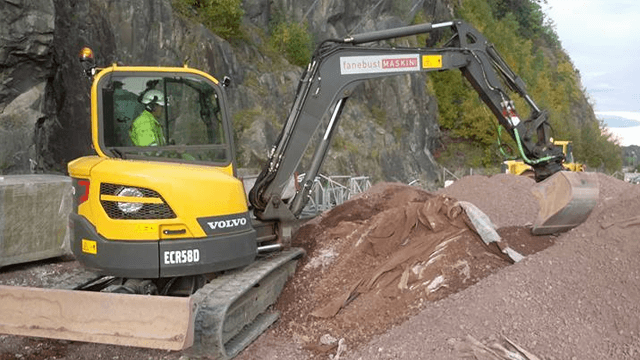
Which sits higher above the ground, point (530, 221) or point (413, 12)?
point (413, 12)

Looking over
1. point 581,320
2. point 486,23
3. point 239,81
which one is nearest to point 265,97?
point 239,81

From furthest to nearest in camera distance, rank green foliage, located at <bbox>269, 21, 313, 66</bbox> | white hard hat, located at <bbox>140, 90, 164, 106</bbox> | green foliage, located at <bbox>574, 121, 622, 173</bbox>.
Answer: green foliage, located at <bbox>574, 121, 622, 173</bbox> → green foliage, located at <bbox>269, 21, 313, 66</bbox> → white hard hat, located at <bbox>140, 90, 164, 106</bbox>

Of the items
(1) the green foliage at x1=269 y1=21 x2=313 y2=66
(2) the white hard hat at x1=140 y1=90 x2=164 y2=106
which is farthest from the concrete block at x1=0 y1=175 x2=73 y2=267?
(1) the green foliage at x1=269 y1=21 x2=313 y2=66

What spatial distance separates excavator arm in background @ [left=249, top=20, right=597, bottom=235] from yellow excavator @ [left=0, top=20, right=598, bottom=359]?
0.05m

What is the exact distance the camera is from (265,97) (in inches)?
858

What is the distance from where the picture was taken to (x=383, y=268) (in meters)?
6.47

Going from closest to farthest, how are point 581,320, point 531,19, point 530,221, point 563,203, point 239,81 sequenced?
point 581,320 → point 563,203 → point 530,221 → point 239,81 → point 531,19

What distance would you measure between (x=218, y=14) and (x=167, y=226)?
17.9 meters

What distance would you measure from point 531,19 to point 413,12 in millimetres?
24292

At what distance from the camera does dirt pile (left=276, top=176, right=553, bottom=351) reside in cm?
595

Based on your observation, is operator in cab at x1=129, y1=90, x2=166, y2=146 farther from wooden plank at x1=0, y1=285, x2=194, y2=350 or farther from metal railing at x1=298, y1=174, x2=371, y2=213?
metal railing at x1=298, y1=174, x2=371, y2=213

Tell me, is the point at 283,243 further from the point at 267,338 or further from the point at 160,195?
the point at 160,195

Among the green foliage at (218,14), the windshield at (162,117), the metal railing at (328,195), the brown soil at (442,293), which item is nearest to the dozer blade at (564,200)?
the brown soil at (442,293)

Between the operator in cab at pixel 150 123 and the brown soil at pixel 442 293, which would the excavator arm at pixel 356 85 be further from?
the operator in cab at pixel 150 123
